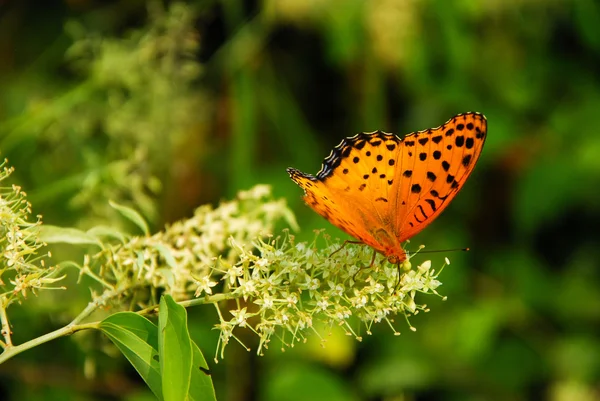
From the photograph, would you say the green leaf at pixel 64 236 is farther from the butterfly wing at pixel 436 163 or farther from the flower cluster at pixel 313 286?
the butterfly wing at pixel 436 163

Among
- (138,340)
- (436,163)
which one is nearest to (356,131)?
(436,163)

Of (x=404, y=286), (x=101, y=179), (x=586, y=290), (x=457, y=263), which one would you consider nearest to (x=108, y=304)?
(x=404, y=286)

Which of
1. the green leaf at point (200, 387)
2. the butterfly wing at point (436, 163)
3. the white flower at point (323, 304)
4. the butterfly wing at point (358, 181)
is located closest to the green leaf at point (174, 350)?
the green leaf at point (200, 387)

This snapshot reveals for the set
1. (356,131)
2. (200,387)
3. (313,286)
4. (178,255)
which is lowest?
(200,387)

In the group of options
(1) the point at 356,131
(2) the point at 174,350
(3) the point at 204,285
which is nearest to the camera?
(2) the point at 174,350

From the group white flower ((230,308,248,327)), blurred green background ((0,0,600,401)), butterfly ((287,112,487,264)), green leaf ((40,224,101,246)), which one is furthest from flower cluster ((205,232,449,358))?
blurred green background ((0,0,600,401))

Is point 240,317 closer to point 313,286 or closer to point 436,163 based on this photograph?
point 313,286

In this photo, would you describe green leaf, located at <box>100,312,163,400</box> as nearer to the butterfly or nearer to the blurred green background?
the butterfly
